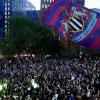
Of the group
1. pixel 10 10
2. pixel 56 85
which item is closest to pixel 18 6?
pixel 10 10

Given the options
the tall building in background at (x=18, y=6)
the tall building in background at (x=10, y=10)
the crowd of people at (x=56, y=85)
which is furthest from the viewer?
the tall building in background at (x=18, y=6)

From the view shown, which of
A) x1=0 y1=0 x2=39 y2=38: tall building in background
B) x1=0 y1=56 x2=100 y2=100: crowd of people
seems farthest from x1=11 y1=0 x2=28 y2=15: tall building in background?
x1=0 y1=56 x2=100 y2=100: crowd of people

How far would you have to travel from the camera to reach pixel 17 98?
22.9 m

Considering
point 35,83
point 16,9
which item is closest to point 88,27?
point 35,83

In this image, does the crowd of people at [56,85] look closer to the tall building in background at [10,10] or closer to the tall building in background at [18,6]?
the tall building in background at [10,10]

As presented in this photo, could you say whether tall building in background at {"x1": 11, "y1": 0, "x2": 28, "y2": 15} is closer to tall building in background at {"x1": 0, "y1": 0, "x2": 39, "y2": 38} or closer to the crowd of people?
tall building in background at {"x1": 0, "y1": 0, "x2": 39, "y2": 38}

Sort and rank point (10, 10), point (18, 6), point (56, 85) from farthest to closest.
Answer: point (18, 6)
point (10, 10)
point (56, 85)

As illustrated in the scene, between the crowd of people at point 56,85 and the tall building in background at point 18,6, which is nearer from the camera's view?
the crowd of people at point 56,85

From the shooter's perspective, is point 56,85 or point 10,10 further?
point 10,10

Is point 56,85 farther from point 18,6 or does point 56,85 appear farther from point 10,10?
point 18,6

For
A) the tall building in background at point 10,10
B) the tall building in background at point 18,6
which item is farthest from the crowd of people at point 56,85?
the tall building in background at point 18,6

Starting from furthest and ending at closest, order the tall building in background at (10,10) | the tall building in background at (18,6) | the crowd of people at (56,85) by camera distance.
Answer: the tall building in background at (18,6), the tall building in background at (10,10), the crowd of people at (56,85)

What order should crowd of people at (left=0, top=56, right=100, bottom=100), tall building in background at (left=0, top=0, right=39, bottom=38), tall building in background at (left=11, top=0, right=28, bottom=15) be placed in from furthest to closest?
tall building in background at (left=11, top=0, right=28, bottom=15)
tall building in background at (left=0, top=0, right=39, bottom=38)
crowd of people at (left=0, top=56, right=100, bottom=100)

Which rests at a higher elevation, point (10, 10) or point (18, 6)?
point (18, 6)
